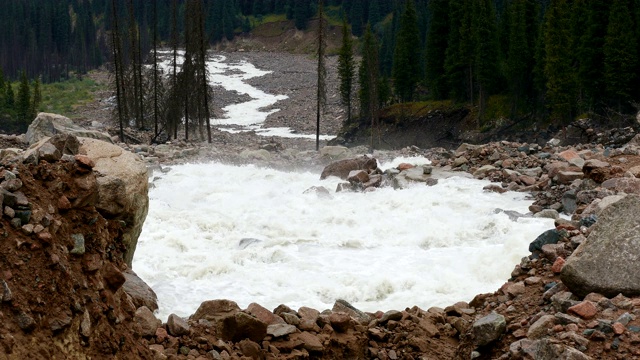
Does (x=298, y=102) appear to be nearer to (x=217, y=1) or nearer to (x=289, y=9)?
(x=289, y=9)

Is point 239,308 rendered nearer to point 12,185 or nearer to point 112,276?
point 112,276

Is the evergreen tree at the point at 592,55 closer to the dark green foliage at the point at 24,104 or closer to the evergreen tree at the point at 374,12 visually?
the dark green foliage at the point at 24,104

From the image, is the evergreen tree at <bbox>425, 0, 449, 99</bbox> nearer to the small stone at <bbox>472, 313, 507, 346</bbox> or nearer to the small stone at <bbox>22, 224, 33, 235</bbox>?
the small stone at <bbox>472, 313, 507, 346</bbox>

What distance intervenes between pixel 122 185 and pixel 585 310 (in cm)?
703

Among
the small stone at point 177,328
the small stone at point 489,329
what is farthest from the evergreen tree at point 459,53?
the small stone at point 177,328

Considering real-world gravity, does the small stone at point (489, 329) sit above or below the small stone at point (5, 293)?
below

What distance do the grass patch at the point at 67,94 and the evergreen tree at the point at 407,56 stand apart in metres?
40.4

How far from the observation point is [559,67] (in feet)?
159

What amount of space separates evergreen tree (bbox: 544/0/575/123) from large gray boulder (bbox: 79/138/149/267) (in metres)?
41.7

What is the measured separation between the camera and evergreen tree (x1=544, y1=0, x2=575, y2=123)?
1903 inches

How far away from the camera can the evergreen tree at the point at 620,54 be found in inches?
1815

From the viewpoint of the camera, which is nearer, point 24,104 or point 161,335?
point 161,335

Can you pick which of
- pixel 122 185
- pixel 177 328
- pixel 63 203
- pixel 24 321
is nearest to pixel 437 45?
pixel 122 185

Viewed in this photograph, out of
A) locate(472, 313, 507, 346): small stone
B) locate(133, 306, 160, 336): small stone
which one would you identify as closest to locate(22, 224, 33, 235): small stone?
locate(133, 306, 160, 336): small stone
